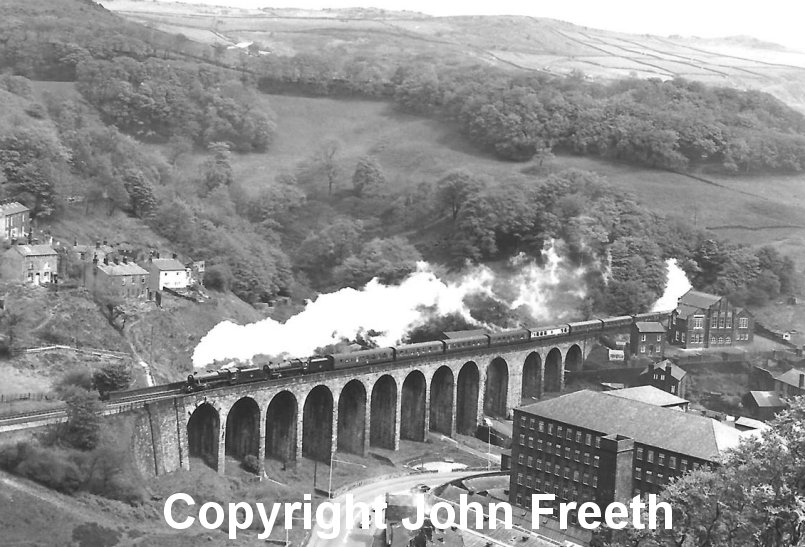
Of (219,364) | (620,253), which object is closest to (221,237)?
(219,364)

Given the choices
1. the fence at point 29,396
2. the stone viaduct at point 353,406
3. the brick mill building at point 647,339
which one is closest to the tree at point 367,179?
the stone viaduct at point 353,406

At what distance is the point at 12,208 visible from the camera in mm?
89812

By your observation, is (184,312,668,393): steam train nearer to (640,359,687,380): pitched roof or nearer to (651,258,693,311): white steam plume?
(651,258,693,311): white steam plume

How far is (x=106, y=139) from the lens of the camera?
11469 cm

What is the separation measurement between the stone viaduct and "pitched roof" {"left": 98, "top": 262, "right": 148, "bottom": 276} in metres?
19.9

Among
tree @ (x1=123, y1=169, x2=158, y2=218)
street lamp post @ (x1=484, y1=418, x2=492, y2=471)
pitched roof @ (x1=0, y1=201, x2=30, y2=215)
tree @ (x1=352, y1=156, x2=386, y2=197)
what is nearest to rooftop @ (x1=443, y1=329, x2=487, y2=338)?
street lamp post @ (x1=484, y1=418, x2=492, y2=471)

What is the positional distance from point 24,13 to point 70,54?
63.9 feet

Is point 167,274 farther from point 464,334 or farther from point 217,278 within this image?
point 464,334

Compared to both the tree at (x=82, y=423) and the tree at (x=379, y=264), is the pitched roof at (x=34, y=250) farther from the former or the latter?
the tree at (x=379, y=264)

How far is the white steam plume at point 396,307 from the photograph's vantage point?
244 feet

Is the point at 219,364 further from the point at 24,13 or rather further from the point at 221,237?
the point at 24,13

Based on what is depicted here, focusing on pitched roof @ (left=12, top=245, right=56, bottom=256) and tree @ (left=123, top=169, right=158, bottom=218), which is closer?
pitched roof @ (left=12, top=245, right=56, bottom=256)

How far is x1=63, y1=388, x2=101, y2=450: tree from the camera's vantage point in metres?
57.5

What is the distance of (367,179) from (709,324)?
54.1 meters
